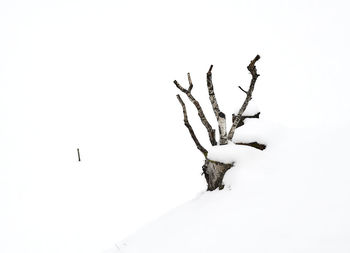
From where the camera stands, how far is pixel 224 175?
468 cm

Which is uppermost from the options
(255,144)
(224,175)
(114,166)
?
(255,144)

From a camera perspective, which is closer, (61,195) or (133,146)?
(61,195)

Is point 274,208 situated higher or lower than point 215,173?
lower

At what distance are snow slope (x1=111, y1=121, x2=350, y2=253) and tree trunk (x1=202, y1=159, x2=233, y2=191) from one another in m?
0.11

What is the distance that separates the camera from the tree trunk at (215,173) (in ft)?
15.0

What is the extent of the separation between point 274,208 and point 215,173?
141 cm

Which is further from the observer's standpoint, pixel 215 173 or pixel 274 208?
pixel 215 173

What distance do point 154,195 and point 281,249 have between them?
10528mm

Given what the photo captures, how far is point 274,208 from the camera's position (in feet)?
11.0

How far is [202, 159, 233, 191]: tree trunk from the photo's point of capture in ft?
15.0

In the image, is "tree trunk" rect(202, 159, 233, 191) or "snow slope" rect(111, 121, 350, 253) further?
"tree trunk" rect(202, 159, 233, 191)

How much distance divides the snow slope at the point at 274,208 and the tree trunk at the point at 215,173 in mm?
111

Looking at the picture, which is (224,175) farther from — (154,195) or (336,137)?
(154,195)

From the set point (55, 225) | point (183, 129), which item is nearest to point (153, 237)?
point (55, 225)
